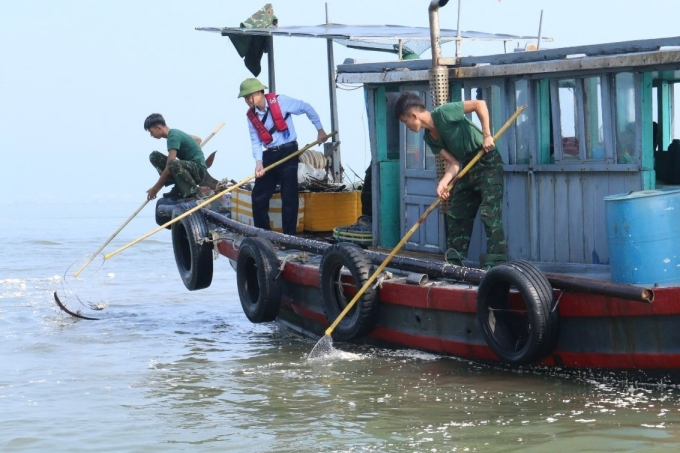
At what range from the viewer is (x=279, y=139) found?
38.4ft

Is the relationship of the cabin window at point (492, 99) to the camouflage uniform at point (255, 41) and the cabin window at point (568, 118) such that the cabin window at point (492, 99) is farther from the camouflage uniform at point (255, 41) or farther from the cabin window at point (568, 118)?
the camouflage uniform at point (255, 41)

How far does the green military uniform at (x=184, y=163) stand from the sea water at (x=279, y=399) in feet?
5.22

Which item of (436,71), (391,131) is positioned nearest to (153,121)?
(391,131)

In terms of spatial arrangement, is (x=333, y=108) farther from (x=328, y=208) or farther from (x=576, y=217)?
(x=576, y=217)

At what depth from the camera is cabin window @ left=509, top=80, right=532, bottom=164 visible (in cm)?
902

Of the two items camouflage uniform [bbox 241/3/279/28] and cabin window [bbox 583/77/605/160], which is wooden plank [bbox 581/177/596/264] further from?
camouflage uniform [bbox 241/3/279/28]

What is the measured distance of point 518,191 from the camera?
9.09m

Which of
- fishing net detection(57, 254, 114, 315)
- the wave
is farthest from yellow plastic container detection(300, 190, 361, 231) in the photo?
the wave

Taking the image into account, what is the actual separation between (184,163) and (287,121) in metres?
→ 1.59

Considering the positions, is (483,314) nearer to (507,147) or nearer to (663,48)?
(507,147)

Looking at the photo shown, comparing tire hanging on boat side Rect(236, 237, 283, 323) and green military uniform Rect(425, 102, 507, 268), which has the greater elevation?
green military uniform Rect(425, 102, 507, 268)

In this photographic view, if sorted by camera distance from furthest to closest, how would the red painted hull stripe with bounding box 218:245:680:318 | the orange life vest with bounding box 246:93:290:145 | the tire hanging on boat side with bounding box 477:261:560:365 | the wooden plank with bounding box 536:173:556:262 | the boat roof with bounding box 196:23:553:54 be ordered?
1. the boat roof with bounding box 196:23:553:54
2. the orange life vest with bounding box 246:93:290:145
3. the wooden plank with bounding box 536:173:556:262
4. the tire hanging on boat side with bounding box 477:261:560:365
5. the red painted hull stripe with bounding box 218:245:680:318

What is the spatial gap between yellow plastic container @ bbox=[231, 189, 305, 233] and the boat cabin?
7.38 ft

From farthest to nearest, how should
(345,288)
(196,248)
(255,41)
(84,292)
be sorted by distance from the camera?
(84,292) < (255,41) < (196,248) < (345,288)
